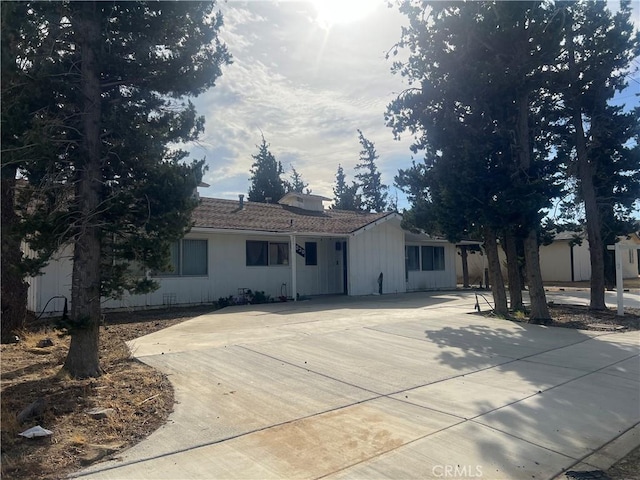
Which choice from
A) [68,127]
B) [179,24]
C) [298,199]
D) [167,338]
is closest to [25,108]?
[68,127]

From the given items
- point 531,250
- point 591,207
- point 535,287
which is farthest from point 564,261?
point 535,287

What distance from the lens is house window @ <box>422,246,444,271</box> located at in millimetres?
23469

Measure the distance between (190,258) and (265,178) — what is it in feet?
118

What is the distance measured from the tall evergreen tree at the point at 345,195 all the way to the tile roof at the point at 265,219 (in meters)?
33.4

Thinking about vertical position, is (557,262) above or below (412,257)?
below

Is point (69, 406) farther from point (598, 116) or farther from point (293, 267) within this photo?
point (598, 116)

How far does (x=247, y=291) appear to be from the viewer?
648 inches

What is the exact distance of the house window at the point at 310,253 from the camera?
1884cm

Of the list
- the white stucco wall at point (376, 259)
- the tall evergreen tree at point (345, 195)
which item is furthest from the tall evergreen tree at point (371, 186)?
the white stucco wall at point (376, 259)

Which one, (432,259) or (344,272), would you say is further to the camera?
(432,259)

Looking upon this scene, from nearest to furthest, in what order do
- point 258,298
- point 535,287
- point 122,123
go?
point 122,123, point 535,287, point 258,298

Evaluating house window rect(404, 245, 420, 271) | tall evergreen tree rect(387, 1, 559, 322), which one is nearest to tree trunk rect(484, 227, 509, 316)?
tall evergreen tree rect(387, 1, 559, 322)

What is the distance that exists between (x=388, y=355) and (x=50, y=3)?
6.94m

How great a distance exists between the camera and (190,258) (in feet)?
50.4
